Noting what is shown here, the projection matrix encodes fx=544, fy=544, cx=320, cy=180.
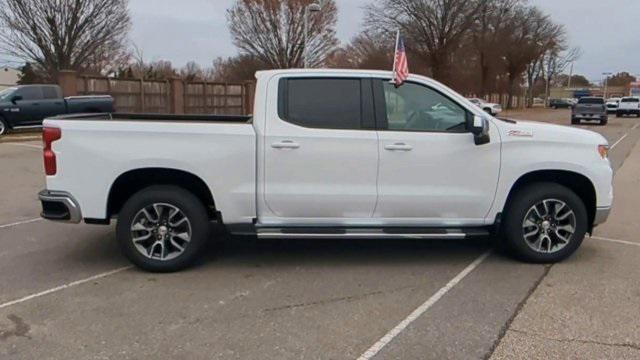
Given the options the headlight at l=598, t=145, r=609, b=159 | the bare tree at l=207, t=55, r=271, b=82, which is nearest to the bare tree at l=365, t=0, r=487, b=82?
the bare tree at l=207, t=55, r=271, b=82

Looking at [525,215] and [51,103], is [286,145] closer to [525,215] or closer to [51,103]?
[525,215]

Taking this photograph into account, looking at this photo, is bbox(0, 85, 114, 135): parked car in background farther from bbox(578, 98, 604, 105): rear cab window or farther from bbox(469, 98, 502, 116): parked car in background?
bbox(578, 98, 604, 105): rear cab window

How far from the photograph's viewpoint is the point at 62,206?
5000 millimetres

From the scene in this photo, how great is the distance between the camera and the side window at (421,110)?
5.23m

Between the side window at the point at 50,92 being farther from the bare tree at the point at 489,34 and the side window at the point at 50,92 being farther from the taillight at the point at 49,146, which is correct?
the bare tree at the point at 489,34

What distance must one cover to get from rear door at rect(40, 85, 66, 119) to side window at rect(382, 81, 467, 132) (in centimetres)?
1753

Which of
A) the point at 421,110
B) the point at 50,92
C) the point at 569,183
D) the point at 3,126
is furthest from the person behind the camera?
the point at 50,92

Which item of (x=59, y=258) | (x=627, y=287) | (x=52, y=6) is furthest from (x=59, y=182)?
(x=52, y=6)

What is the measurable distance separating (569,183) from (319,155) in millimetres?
2667

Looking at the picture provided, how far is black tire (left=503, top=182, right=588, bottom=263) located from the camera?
17.7 ft

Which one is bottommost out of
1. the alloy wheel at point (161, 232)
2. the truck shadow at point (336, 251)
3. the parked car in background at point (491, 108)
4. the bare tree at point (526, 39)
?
the truck shadow at point (336, 251)

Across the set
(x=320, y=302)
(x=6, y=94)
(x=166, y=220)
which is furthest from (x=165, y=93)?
(x=320, y=302)

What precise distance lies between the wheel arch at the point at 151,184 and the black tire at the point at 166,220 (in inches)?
3.7

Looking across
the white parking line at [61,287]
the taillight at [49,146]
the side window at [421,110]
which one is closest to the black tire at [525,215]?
the side window at [421,110]
